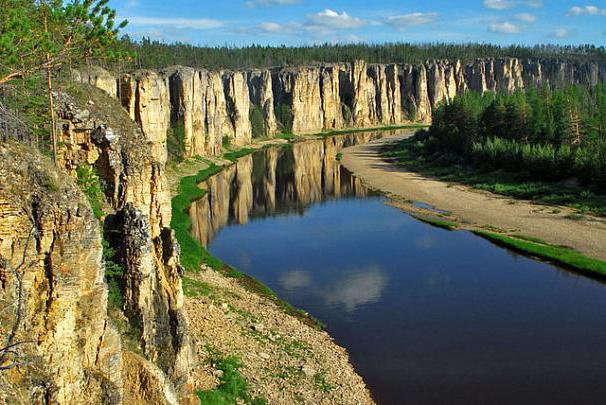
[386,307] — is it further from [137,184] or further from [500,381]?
[137,184]

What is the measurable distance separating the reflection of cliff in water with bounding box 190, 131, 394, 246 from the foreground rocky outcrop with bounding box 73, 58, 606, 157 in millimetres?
7059

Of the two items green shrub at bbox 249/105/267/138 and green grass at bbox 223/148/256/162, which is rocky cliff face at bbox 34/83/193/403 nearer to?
green grass at bbox 223/148/256/162

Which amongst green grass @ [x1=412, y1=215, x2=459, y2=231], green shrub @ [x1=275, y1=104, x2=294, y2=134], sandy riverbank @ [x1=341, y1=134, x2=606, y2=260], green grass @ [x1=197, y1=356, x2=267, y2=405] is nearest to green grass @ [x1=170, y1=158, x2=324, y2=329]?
green grass @ [x1=197, y1=356, x2=267, y2=405]

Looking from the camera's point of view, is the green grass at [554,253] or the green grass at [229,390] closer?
the green grass at [229,390]

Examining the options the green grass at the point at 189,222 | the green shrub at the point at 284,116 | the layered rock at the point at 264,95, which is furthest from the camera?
the green shrub at the point at 284,116

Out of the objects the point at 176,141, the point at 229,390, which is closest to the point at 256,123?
the point at 176,141

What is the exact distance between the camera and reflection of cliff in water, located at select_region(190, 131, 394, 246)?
4584 centimetres

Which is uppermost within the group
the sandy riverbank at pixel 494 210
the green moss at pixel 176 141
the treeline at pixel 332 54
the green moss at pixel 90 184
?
the treeline at pixel 332 54

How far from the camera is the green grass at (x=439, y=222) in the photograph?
135ft

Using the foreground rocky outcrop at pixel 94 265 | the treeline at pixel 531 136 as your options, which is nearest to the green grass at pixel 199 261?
the foreground rocky outcrop at pixel 94 265

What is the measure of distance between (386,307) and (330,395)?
27.9 ft

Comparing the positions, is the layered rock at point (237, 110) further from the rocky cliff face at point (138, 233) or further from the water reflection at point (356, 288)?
the rocky cliff face at point (138, 233)

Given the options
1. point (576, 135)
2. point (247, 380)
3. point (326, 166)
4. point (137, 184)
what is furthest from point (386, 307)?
point (326, 166)

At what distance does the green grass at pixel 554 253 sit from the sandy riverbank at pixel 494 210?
1.07 metres
